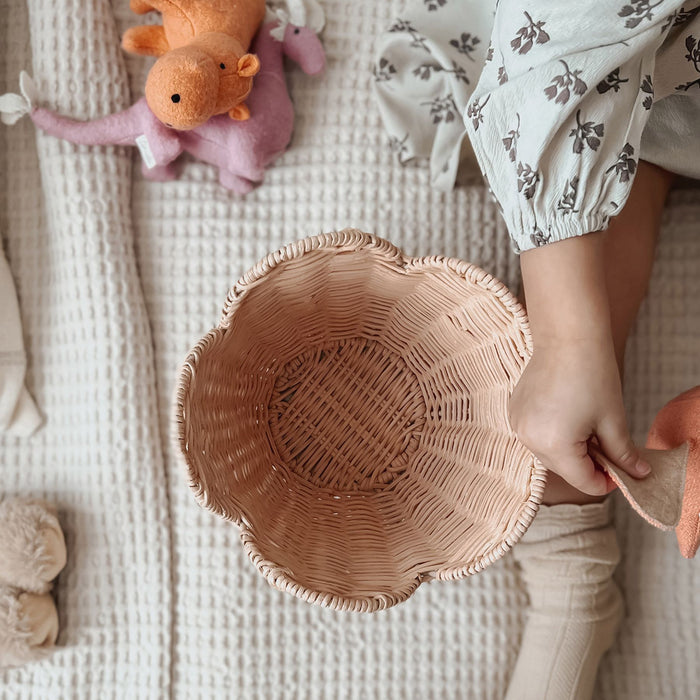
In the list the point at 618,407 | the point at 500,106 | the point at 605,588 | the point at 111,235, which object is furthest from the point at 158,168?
the point at 605,588

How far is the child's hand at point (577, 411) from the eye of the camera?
51 centimetres

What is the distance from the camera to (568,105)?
0.48 meters

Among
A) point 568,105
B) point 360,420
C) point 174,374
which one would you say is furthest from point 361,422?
point 568,105

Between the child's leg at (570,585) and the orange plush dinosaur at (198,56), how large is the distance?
1.54ft

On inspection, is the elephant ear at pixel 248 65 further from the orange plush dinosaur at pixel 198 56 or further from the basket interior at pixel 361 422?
the basket interior at pixel 361 422

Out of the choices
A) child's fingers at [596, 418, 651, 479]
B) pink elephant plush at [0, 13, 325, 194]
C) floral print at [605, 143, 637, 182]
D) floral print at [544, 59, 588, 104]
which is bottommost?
child's fingers at [596, 418, 651, 479]

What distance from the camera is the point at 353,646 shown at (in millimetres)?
805

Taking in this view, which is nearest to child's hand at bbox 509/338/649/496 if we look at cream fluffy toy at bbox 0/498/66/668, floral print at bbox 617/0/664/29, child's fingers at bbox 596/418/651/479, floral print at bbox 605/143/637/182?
child's fingers at bbox 596/418/651/479

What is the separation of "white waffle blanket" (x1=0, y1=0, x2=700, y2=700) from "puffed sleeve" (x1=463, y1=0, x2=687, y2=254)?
0.29 metres

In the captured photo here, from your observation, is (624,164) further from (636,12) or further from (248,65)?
(248,65)

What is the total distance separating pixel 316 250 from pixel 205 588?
0.43 metres

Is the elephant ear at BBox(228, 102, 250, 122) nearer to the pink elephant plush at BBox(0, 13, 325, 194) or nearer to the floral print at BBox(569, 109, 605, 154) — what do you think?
the pink elephant plush at BBox(0, 13, 325, 194)

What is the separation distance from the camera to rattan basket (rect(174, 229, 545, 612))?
62 cm

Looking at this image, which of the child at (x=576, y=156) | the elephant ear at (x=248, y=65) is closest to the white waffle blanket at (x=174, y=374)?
the elephant ear at (x=248, y=65)
